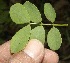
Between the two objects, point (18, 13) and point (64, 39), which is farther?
point (64, 39)

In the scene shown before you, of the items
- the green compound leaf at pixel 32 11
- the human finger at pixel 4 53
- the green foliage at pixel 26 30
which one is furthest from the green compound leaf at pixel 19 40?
the human finger at pixel 4 53

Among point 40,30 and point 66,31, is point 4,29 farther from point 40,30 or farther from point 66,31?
point 40,30

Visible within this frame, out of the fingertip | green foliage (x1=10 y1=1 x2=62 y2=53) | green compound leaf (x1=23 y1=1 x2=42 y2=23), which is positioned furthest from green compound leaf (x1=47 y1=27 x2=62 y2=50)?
the fingertip

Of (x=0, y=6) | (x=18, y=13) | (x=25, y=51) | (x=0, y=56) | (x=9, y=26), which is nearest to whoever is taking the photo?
(x=18, y=13)

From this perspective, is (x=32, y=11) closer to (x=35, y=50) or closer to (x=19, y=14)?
(x=19, y=14)

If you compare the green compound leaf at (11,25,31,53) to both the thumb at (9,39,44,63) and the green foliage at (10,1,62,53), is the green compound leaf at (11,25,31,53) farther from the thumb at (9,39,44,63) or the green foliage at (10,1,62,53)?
the thumb at (9,39,44,63)

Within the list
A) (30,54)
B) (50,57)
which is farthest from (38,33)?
(50,57)

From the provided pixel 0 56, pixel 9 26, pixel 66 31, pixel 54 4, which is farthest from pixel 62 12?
pixel 0 56
